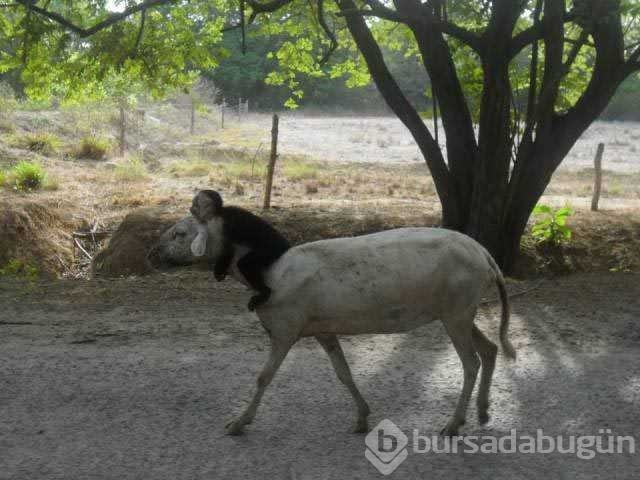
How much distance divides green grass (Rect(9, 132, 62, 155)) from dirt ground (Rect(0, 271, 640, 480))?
1383cm

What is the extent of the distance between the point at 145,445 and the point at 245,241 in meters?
1.57

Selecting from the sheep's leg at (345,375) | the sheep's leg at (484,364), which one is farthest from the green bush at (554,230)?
the sheep's leg at (345,375)

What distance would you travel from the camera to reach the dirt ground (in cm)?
477

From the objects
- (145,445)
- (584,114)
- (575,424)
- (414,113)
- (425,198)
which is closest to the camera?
(145,445)

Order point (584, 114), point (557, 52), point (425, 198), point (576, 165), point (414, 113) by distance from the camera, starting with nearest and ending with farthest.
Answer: point (557, 52) → point (584, 114) → point (414, 113) → point (425, 198) → point (576, 165)

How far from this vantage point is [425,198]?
1750 cm

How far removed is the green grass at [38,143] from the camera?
22000 mm

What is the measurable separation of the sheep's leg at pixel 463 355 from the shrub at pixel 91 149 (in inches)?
777

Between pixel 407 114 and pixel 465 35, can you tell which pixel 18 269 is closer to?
pixel 407 114

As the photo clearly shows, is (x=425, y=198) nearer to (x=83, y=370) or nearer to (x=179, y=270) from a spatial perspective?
(x=179, y=270)

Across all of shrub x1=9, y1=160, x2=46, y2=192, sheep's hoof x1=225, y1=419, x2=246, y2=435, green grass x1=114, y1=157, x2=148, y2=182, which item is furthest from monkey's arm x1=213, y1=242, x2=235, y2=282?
green grass x1=114, y1=157, x2=148, y2=182

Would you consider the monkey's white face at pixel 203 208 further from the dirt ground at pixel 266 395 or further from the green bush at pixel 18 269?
the green bush at pixel 18 269

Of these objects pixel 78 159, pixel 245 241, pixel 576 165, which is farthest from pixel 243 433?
pixel 576 165

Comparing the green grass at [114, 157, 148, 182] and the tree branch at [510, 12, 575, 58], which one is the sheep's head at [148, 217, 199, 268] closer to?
the tree branch at [510, 12, 575, 58]
